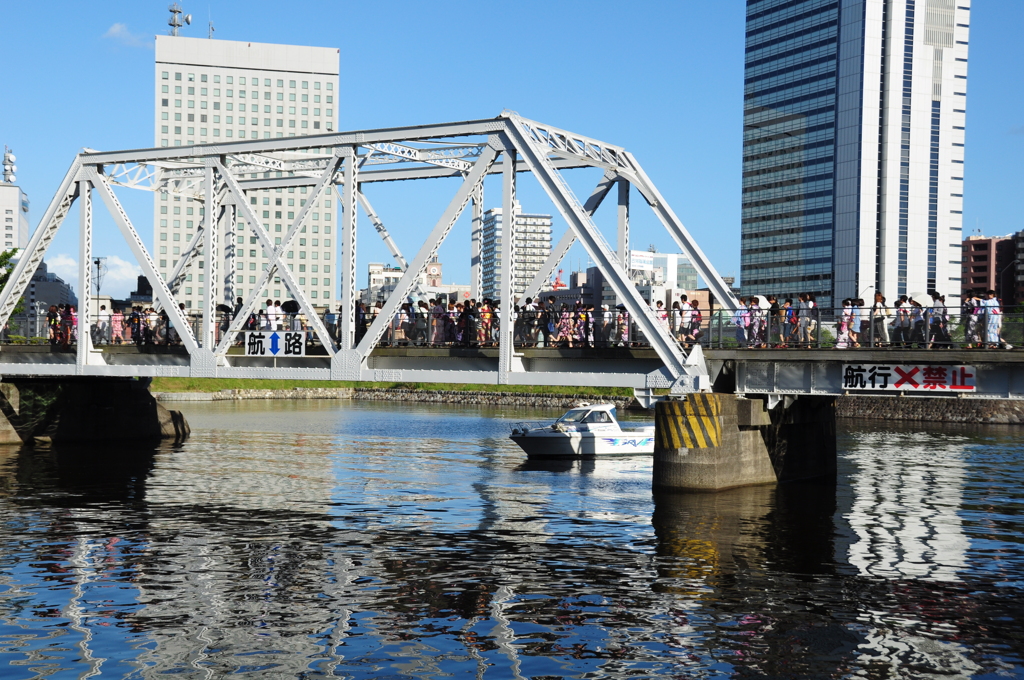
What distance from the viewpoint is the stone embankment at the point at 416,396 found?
345ft

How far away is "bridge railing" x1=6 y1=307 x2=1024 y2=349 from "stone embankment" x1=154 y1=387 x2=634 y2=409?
63.9 meters

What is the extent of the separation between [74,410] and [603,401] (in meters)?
59.6

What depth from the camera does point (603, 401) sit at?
103 meters

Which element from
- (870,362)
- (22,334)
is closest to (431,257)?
(870,362)

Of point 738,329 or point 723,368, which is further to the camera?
point 723,368

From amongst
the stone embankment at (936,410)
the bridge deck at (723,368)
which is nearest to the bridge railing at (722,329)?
the bridge deck at (723,368)

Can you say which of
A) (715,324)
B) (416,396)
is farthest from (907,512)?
(416,396)

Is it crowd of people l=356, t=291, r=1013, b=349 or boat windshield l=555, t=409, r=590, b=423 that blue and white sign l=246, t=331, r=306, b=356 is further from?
boat windshield l=555, t=409, r=590, b=423

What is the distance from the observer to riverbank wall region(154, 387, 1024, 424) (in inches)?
3118

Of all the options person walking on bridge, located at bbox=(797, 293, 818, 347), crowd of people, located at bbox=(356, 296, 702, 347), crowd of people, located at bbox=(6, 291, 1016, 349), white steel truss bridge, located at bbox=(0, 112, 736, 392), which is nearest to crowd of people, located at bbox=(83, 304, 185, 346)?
white steel truss bridge, located at bbox=(0, 112, 736, 392)

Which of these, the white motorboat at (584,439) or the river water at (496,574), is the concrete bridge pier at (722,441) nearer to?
the river water at (496,574)

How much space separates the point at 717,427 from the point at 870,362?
4.97 metres

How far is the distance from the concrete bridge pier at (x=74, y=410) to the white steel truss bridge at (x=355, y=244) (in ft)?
26.6

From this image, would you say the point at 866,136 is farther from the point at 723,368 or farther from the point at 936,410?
the point at 723,368
